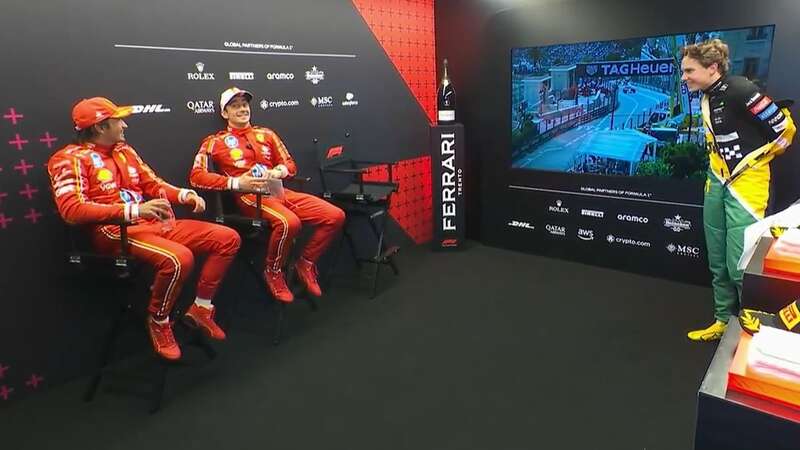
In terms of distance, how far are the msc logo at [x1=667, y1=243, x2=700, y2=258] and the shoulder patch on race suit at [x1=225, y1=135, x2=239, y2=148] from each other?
9.61 ft

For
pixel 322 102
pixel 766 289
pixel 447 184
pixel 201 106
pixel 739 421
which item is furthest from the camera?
pixel 447 184

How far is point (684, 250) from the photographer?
12.0 ft

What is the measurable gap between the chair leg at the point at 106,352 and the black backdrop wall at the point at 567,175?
10.0 feet

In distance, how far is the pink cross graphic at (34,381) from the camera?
2.51m

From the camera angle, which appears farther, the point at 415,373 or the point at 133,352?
the point at 133,352

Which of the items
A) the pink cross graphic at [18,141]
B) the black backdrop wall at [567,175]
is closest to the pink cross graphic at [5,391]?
the pink cross graphic at [18,141]

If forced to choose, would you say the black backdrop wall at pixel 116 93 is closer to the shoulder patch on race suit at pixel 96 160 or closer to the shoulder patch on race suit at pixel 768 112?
the shoulder patch on race suit at pixel 96 160

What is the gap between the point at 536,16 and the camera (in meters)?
4.03

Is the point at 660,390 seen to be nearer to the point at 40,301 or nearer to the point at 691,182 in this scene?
the point at 691,182

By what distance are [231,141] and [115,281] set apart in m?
1.03

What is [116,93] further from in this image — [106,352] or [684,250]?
[684,250]

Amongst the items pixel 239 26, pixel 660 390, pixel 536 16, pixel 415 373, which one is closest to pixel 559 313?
pixel 660 390

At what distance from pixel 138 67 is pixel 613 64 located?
3.00m

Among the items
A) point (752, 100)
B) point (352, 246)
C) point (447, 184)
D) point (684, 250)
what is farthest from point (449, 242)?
point (752, 100)
